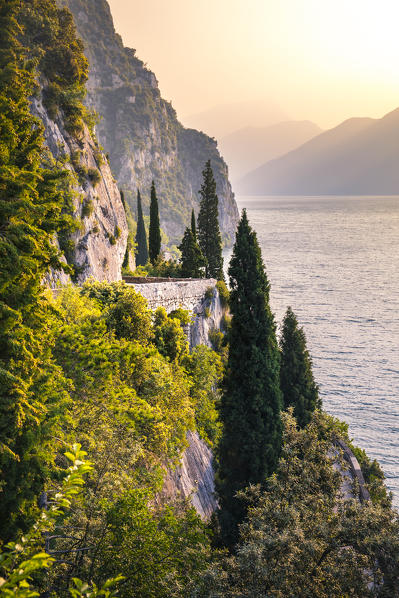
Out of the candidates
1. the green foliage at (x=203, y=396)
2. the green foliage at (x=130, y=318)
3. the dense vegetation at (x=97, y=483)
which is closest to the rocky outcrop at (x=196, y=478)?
the green foliage at (x=203, y=396)

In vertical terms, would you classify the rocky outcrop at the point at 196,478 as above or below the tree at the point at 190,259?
below

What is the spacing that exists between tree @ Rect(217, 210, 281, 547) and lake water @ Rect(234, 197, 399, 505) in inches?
620

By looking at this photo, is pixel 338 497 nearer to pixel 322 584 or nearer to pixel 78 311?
pixel 322 584

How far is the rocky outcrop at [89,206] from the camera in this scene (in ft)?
100

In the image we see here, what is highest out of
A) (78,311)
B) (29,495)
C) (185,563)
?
(78,311)

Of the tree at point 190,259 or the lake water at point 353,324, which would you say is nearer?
the lake water at point 353,324

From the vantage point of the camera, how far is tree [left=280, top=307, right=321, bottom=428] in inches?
1281

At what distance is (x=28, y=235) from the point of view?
9016 mm

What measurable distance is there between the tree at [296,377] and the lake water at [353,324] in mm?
8492

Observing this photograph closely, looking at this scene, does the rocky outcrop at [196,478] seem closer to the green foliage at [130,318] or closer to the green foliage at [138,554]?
the green foliage at [130,318]

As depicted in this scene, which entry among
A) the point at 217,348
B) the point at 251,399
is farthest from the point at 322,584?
the point at 217,348

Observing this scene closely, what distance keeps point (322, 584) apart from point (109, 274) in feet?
90.8

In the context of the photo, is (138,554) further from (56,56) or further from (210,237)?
(210,237)

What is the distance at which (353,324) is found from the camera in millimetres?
66688
